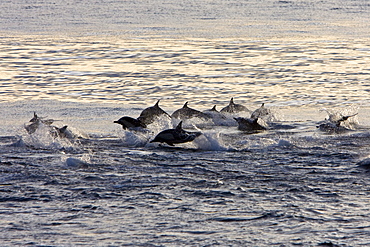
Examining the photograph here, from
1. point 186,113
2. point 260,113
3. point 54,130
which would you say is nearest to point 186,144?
point 186,113

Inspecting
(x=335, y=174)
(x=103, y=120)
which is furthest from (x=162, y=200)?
(x=103, y=120)

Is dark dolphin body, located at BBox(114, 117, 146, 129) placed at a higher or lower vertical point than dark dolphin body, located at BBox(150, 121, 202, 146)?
higher

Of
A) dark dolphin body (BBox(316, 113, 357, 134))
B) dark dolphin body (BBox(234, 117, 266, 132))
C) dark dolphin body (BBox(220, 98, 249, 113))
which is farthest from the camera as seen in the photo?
dark dolphin body (BBox(220, 98, 249, 113))

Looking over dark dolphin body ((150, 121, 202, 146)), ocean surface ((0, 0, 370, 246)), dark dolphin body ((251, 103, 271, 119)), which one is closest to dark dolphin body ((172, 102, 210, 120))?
ocean surface ((0, 0, 370, 246))

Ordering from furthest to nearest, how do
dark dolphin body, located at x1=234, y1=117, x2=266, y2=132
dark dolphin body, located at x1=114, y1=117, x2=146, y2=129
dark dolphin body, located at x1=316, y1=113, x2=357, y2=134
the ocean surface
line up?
dark dolphin body, located at x1=234, y1=117, x2=266, y2=132
dark dolphin body, located at x1=316, y1=113, x2=357, y2=134
dark dolphin body, located at x1=114, y1=117, x2=146, y2=129
the ocean surface

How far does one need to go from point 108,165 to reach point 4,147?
2.41 metres

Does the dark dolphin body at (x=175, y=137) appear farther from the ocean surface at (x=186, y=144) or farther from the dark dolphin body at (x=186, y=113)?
the dark dolphin body at (x=186, y=113)

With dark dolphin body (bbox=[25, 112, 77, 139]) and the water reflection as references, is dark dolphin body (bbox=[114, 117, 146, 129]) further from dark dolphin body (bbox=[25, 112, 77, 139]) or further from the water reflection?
the water reflection

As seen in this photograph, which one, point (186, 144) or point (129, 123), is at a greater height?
point (129, 123)

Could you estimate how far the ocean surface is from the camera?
273 inches

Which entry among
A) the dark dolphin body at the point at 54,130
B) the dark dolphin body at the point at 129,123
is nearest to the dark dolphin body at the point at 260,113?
the dark dolphin body at the point at 129,123

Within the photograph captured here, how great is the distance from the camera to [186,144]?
11.0m

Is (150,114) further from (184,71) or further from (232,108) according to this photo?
(184,71)

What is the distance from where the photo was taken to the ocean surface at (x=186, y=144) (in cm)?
693
